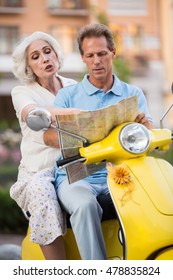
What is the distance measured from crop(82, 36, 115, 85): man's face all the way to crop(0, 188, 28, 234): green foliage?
7.76 feet

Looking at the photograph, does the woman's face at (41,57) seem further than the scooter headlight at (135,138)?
Yes

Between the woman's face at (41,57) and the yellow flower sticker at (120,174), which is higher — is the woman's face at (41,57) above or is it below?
above

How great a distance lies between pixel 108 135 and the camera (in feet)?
5.71

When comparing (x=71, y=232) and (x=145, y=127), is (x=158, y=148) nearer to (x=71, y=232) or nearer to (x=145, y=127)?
(x=145, y=127)

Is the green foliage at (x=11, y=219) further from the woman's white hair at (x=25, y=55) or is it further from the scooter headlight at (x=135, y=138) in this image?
Result: the scooter headlight at (x=135, y=138)

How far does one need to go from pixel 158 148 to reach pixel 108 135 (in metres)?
0.16

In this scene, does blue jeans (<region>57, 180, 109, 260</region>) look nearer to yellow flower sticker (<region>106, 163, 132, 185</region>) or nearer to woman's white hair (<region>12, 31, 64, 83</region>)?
yellow flower sticker (<region>106, 163, 132, 185</region>)

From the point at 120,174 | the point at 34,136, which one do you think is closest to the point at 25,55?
the point at 34,136

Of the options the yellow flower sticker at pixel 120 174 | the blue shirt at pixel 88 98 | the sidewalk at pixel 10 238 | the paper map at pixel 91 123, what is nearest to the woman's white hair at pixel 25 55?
the blue shirt at pixel 88 98

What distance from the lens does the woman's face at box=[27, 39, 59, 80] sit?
6.77 ft

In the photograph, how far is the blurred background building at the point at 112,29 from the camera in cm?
691

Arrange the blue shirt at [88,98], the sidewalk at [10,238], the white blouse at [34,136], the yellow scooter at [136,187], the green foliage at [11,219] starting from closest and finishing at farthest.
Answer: the yellow scooter at [136,187] < the blue shirt at [88,98] < the white blouse at [34,136] < the sidewalk at [10,238] < the green foliage at [11,219]

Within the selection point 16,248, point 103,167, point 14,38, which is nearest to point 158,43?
point 14,38
